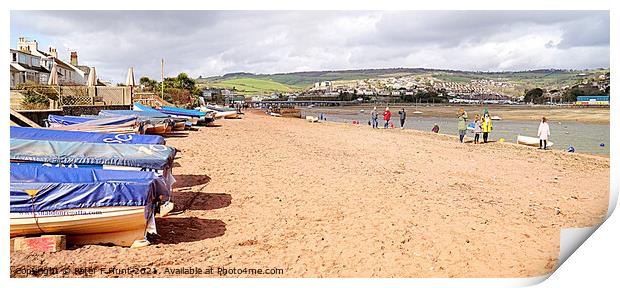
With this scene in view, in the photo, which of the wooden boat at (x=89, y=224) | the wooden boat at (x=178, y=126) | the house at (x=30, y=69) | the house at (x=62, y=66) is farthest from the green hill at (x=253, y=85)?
the wooden boat at (x=89, y=224)

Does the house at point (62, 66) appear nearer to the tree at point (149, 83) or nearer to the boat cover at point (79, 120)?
the tree at point (149, 83)

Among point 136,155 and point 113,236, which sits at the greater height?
point 136,155

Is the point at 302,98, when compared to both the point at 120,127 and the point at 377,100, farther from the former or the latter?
the point at 120,127

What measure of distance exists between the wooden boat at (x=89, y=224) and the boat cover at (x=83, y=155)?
→ 1498mm

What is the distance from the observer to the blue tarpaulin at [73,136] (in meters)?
8.40

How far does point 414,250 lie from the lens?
6375 mm

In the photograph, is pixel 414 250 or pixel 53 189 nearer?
pixel 53 189

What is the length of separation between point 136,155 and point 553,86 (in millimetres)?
59738

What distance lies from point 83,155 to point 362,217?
430 cm

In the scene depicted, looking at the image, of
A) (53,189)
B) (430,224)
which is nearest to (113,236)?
(53,189)

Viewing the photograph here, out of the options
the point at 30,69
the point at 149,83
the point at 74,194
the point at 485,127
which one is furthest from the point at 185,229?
the point at 149,83

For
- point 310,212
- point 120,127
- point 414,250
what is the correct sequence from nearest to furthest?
point 414,250, point 310,212, point 120,127

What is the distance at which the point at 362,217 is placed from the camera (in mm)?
7871

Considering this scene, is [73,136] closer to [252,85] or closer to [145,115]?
[145,115]
